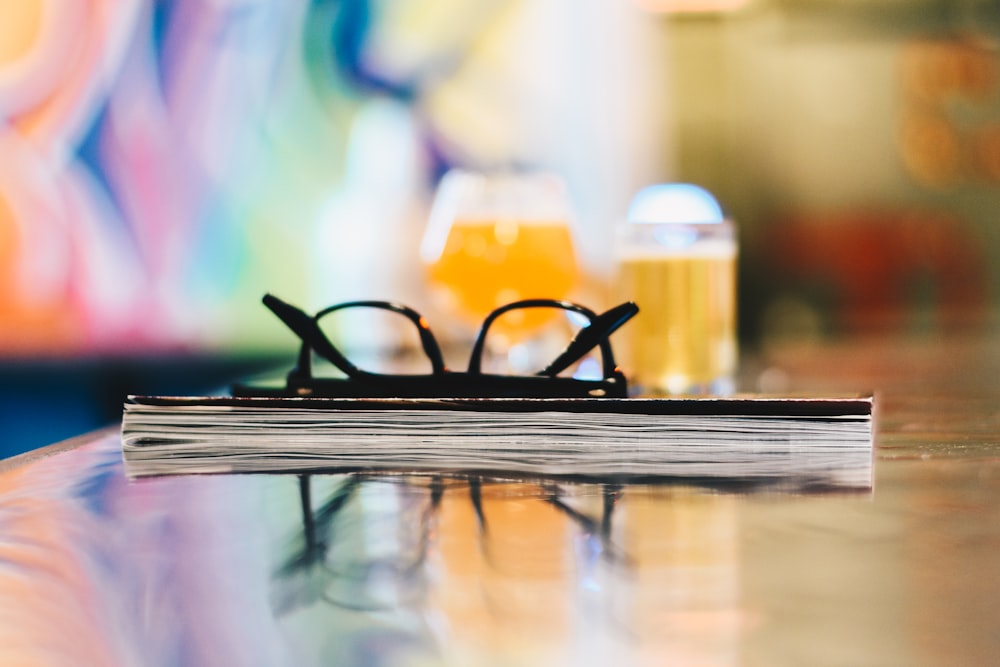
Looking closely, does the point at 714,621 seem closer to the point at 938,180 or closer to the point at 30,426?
the point at 30,426

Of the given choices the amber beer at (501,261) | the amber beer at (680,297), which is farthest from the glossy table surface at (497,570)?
the amber beer at (501,261)

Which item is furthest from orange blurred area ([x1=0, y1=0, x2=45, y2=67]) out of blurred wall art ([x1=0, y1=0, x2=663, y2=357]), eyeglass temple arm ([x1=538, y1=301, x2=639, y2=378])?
eyeglass temple arm ([x1=538, y1=301, x2=639, y2=378])

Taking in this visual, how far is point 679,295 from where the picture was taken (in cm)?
117

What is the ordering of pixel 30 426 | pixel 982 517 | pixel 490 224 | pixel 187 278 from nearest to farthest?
pixel 982 517
pixel 490 224
pixel 30 426
pixel 187 278

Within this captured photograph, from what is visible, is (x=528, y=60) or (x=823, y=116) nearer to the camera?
(x=528, y=60)

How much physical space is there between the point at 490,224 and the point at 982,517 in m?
1.04

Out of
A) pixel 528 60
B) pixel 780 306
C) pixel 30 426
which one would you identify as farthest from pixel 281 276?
pixel 780 306

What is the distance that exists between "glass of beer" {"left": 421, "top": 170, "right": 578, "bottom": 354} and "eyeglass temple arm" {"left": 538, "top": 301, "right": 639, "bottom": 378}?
2.32 feet

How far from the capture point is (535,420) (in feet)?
2.17

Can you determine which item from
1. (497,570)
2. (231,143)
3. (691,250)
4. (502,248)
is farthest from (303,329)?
(231,143)

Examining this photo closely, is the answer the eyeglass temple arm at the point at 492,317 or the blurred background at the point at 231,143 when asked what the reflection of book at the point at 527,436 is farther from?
the blurred background at the point at 231,143

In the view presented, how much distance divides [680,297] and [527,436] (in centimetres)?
55

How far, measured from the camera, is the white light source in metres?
2.77

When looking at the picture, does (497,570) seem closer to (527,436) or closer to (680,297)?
(527,436)
